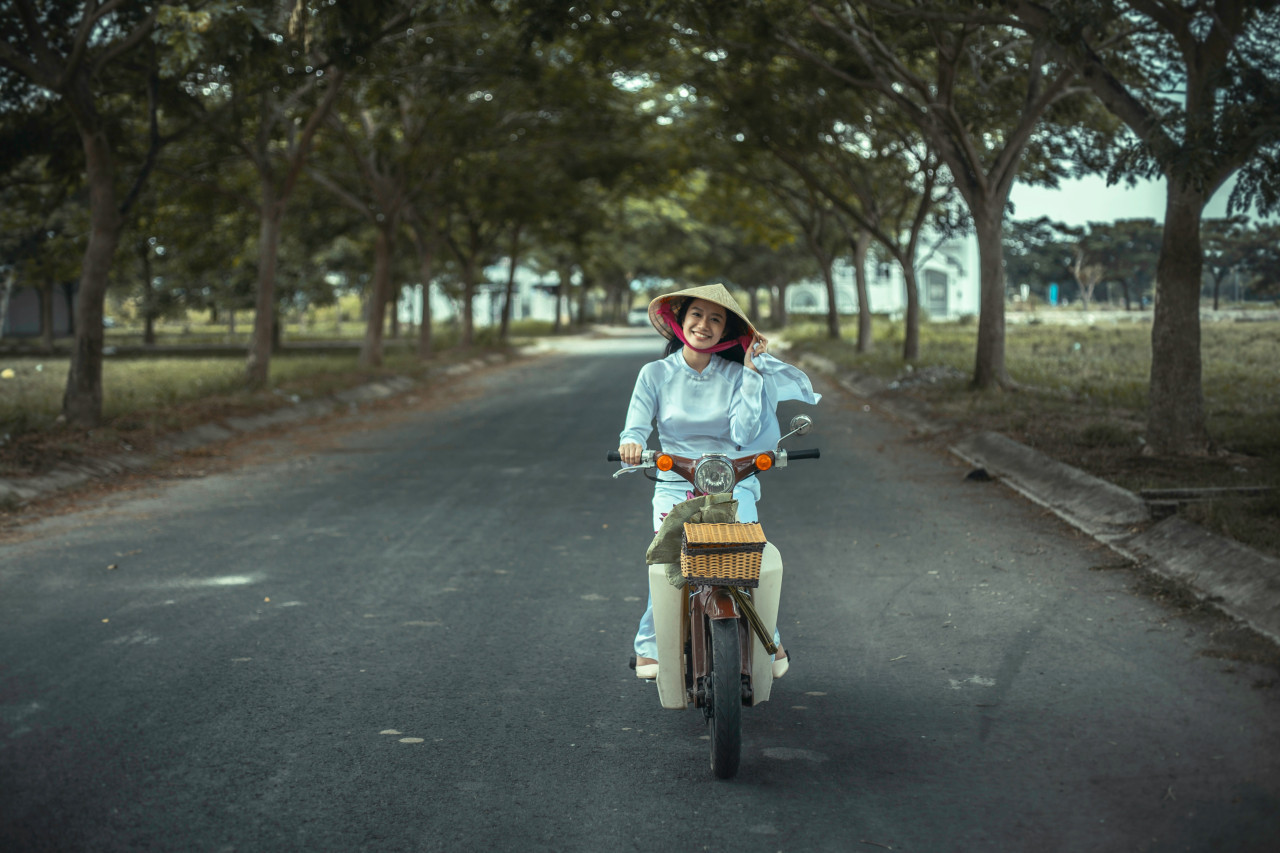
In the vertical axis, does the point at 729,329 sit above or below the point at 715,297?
below

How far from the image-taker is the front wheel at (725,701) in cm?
382

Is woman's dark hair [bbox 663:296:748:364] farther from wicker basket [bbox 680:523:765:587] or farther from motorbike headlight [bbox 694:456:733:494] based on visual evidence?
wicker basket [bbox 680:523:765:587]

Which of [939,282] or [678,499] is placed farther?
[939,282]

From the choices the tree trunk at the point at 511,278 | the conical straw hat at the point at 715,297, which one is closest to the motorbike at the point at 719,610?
the conical straw hat at the point at 715,297

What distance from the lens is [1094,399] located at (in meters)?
14.8

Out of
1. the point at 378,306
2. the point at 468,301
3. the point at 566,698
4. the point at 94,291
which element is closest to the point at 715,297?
the point at 566,698

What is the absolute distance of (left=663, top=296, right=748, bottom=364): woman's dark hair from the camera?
4457 millimetres

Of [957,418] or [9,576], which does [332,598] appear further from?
[957,418]

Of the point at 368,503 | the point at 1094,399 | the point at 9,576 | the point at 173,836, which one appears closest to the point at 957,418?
the point at 1094,399

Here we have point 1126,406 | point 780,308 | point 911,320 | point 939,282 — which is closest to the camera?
point 1126,406

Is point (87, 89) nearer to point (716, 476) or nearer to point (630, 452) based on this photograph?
point (630, 452)

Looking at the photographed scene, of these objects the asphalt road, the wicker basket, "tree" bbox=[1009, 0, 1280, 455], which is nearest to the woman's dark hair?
the wicker basket

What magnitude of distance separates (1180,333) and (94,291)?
37.9 feet

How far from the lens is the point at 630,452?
4.26 meters
